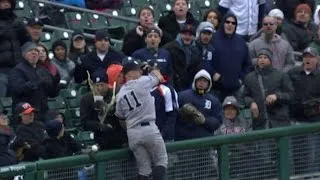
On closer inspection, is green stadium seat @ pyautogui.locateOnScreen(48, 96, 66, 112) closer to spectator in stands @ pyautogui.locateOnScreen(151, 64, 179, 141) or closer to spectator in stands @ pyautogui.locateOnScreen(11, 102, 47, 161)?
spectator in stands @ pyautogui.locateOnScreen(11, 102, 47, 161)

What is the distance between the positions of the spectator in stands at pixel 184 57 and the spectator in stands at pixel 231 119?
0.70 metres

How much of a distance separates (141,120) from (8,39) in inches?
98.8

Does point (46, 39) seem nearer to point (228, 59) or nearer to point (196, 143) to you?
point (228, 59)

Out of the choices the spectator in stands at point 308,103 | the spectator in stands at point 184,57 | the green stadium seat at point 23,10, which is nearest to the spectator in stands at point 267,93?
the spectator in stands at point 308,103

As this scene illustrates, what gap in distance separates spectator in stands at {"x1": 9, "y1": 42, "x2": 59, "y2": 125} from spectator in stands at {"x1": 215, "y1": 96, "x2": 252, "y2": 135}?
192 centimetres

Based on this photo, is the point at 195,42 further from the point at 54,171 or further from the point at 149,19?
the point at 54,171

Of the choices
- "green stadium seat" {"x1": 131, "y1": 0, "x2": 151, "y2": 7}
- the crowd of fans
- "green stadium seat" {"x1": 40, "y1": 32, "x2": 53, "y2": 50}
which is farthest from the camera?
"green stadium seat" {"x1": 131, "y1": 0, "x2": 151, "y2": 7}

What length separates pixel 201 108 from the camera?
13711 mm

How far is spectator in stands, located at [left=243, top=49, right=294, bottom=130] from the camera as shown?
14.5 metres

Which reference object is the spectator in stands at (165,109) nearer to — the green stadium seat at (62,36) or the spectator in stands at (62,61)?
the spectator in stands at (62,61)

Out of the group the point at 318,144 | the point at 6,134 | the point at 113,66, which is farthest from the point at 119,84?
the point at 318,144

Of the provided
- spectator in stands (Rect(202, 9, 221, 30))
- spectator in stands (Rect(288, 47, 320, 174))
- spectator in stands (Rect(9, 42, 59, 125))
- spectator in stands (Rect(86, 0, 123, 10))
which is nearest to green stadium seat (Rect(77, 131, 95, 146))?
spectator in stands (Rect(9, 42, 59, 125))

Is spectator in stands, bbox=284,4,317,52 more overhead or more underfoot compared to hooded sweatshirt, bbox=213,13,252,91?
more overhead

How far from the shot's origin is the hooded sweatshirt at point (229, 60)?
49.5ft
